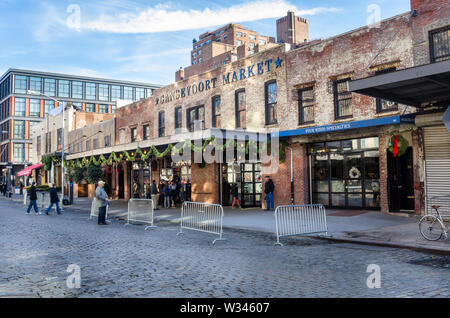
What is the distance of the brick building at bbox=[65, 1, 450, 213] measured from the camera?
15.5 m

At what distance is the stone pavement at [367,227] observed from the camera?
10.1 m

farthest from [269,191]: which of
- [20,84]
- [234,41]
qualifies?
[234,41]

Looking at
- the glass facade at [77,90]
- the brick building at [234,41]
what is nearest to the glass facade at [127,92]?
the glass facade at [77,90]

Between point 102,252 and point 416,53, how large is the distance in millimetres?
13239

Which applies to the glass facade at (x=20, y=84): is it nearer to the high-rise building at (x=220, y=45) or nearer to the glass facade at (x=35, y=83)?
the glass facade at (x=35, y=83)

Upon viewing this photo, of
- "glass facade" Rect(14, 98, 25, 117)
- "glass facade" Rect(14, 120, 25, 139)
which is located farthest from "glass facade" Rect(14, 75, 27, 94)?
"glass facade" Rect(14, 120, 25, 139)

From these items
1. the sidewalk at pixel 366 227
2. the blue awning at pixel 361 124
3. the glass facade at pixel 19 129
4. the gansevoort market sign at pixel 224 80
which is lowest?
the sidewalk at pixel 366 227

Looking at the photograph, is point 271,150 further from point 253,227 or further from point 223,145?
point 253,227

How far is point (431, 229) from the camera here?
33.6 feet

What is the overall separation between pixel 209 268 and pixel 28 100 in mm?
76308

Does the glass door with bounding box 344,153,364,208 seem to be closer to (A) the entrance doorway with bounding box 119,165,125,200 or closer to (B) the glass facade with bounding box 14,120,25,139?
(A) the entrance doorway with bounding box 119,165,125,200

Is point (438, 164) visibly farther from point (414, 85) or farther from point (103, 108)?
point (103, 108)

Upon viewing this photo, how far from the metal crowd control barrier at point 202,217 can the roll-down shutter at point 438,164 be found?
7.87 m

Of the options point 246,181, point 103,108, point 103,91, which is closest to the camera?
point 246,181
